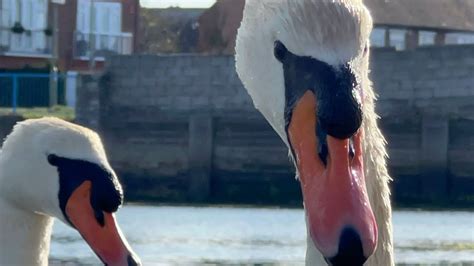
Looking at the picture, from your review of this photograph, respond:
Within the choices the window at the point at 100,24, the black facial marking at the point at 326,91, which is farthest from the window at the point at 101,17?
the black facial marking at the point at 326,91

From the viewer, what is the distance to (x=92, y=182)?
661 centimetres

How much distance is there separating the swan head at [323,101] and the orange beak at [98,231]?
258 cm

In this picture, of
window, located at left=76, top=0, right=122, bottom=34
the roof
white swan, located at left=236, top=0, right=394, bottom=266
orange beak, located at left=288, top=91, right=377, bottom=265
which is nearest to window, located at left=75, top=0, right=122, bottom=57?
window, located at left=76, top=0, right=122, bottom=34

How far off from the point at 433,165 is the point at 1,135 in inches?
341

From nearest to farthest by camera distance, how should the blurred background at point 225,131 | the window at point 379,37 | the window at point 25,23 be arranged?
the blurred background at point 225,131 → the window at point 25,23 → the window at point 379,37

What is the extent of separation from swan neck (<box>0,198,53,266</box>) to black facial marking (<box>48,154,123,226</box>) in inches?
10.7

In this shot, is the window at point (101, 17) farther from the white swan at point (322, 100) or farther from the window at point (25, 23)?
the white swan at point (322, 100)

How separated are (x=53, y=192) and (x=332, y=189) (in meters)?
3.76

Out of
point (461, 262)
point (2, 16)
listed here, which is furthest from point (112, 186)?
point (2, 16)

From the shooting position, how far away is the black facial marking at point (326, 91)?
3359mm

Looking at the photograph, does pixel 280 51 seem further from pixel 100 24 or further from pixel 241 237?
pixel 100 24

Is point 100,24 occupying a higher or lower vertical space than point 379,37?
higher

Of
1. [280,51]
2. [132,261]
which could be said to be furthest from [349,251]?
[132,261]

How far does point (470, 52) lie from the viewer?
3159 centimetres
